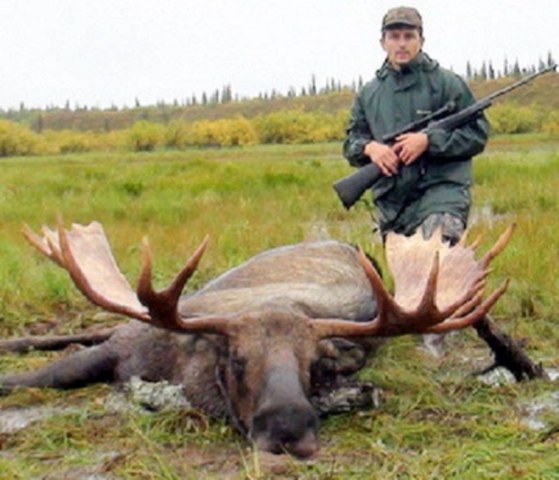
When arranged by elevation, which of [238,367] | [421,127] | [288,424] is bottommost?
[288,424]

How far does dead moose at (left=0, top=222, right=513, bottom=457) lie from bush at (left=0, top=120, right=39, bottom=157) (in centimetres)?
6439

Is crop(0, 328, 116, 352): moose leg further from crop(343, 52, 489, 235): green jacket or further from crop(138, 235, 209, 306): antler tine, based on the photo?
crop(343, 52, 489, 235): green jacket

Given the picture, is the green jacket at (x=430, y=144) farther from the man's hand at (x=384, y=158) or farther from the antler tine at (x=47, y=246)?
the antler tine at (x=47, y=246)

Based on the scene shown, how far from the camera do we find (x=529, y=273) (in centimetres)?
720

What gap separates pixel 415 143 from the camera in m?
6.09

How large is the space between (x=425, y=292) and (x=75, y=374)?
1.89m

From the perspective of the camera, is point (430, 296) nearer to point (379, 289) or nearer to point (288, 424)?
point (379, 289)

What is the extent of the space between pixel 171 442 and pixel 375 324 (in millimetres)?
936

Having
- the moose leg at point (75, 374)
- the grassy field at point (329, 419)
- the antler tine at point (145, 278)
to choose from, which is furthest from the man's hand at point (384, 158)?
the antler tine at point (145, 278)

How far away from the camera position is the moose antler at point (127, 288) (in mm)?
4066

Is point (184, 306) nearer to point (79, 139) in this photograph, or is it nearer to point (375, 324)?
point (375, 324)

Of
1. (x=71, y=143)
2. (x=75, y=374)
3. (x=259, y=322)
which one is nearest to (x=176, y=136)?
(x=71, y=143)

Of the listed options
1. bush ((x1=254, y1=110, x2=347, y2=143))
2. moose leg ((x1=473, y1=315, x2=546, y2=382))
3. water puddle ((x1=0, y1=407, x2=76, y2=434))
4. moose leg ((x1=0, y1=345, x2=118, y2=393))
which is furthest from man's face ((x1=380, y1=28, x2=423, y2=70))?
bush ((x1=254, y1=110, x2=347, y2=143))

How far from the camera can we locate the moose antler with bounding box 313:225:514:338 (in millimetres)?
4109
